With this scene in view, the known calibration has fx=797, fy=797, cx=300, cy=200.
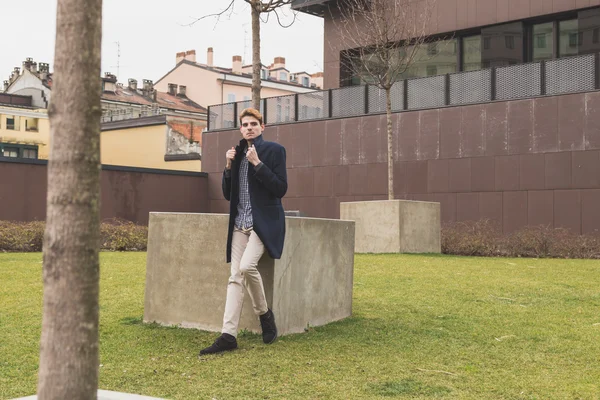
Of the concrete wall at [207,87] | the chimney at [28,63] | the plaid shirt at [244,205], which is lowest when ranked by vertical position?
the plaid shirt at [244,205]

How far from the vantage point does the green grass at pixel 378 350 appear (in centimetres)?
568

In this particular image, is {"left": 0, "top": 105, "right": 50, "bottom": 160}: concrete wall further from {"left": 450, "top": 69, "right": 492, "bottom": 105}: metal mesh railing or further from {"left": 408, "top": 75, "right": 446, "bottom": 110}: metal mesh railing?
{"left": 450, "top": 69, "right": 492, "bottom": 105}: metal mesh railing

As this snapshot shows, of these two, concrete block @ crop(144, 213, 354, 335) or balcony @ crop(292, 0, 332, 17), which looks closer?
concrete block @ crop(144, 213, 354, 335)

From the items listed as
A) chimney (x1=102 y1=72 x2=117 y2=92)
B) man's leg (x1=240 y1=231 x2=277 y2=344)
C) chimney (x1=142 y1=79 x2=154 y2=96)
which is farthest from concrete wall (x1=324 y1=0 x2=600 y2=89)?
chimney (x1=142 y1=79 x2=154 y2=96)

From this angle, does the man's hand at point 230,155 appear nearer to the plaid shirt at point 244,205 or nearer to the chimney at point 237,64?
the plaid shirt at point 244,205

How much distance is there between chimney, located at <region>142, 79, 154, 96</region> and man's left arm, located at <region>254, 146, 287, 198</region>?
219 feet

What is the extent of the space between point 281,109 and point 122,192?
6899 millimetres

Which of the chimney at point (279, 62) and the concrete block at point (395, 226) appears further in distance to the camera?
the chimney at point (279, 62)

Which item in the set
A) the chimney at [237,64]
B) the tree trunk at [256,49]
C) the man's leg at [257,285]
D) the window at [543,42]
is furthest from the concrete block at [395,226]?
the chimney at [237,64]

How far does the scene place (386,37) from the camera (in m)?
23.1

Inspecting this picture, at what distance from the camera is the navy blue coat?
270 inches

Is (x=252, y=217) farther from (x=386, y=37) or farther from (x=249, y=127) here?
(x=386, y=37)

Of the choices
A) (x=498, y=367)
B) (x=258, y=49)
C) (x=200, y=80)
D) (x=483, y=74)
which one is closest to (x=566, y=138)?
(x=483, y=74)

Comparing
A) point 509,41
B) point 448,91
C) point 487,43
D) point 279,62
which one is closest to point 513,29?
point 509,41
